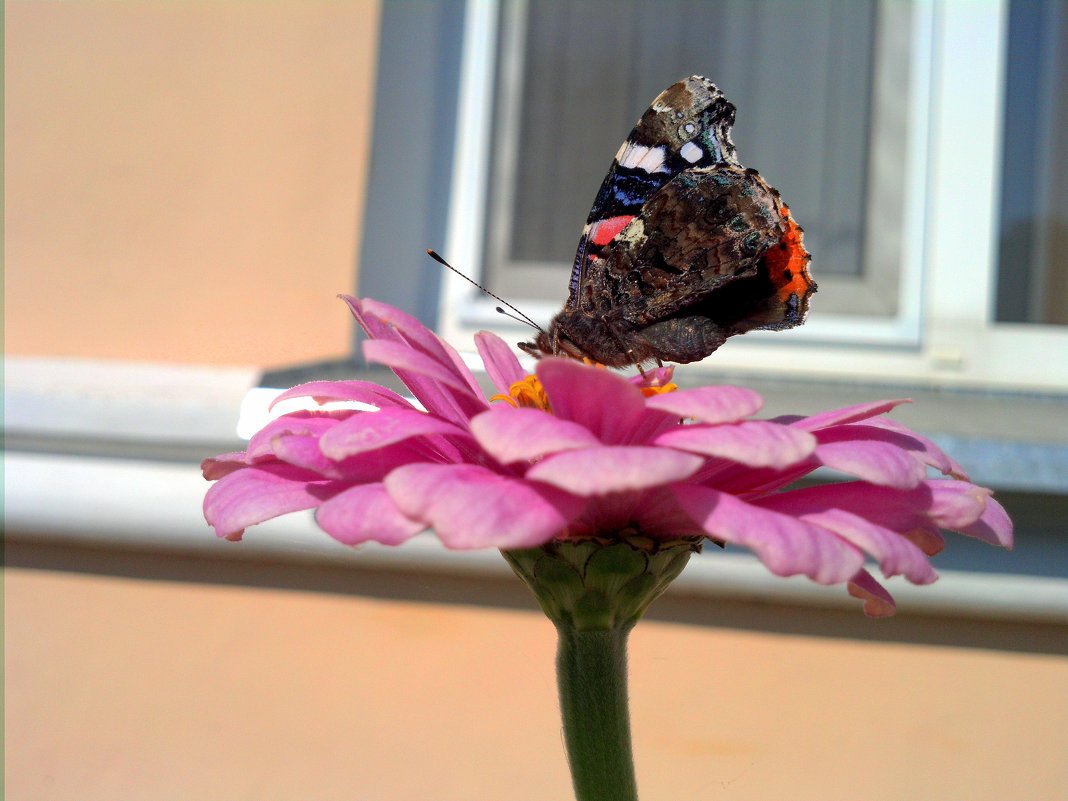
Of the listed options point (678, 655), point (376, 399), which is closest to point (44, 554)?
point (678, 655)

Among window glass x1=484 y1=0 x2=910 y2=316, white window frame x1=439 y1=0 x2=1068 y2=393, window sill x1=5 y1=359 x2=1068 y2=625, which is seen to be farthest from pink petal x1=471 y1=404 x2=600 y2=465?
window glass x1=484 y1=0 x2=910 y2=316

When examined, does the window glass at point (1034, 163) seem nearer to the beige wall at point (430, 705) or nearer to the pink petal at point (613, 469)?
the beige wall at point (430, 705)

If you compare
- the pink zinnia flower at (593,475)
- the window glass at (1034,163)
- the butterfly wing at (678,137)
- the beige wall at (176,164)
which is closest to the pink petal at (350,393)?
the pink zinnia flower at (593,475)

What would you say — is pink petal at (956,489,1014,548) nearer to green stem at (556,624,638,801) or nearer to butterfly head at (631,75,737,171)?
green stem at (556,624,638,801)

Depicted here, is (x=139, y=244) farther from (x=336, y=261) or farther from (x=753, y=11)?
(x=753, y=11)

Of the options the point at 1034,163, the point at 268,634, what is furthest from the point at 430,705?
the point at 1034,163

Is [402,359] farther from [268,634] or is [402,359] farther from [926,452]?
[268,634]
